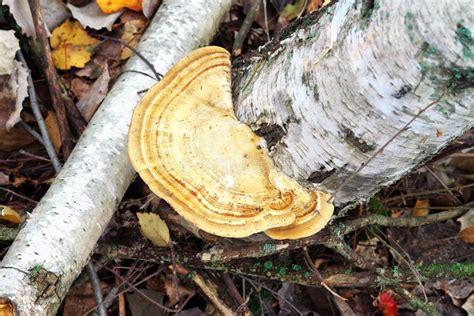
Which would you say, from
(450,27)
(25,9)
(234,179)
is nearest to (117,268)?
(234,179)

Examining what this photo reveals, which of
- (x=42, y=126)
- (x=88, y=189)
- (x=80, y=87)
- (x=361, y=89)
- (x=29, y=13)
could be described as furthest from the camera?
(x=80, y=87)

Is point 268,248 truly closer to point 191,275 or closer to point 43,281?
point 191,275

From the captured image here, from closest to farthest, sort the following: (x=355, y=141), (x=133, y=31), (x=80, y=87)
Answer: (x=355, y=141) → (x=80, y=87) → (x=133, y=31)

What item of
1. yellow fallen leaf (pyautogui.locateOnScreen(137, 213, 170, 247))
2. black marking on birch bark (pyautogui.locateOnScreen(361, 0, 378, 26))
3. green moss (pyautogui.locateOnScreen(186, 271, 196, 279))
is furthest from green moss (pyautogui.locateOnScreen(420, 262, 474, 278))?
black marking on birch bark (pyautogui.locateOnScreen(361, 0, 378, 26))

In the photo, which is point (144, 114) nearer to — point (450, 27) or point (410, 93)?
point (410, 93)

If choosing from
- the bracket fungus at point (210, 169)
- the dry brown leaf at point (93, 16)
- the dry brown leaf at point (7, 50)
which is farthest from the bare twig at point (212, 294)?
the dry brown leaf at point (93, 16)

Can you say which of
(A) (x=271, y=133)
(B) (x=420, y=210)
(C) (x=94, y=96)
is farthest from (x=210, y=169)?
(B) (x=420, y=210)
